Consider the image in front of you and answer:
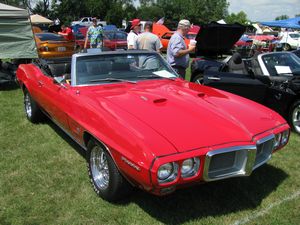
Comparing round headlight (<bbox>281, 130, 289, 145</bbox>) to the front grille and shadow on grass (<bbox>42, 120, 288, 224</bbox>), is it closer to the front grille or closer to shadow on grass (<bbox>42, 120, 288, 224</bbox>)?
the front grille

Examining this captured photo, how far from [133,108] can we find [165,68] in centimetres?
164

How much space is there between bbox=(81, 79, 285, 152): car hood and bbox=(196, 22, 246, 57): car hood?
11.9ft

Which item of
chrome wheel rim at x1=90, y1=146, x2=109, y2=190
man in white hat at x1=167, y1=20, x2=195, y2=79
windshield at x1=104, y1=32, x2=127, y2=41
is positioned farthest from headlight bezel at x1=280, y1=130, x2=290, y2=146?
windshield at x1=104, y1=32, x2=127, y2=41

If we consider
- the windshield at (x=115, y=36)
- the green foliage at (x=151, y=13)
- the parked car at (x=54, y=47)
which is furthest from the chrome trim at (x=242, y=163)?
the green foliage at (x=151, y=13)

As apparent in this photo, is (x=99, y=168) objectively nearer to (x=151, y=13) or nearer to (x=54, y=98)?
(x=54, y=98)

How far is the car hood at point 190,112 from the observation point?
10.2 ft

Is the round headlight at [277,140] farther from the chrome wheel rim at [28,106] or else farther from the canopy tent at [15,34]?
the canopy tent at [15,34]

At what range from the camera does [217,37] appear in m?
8.00

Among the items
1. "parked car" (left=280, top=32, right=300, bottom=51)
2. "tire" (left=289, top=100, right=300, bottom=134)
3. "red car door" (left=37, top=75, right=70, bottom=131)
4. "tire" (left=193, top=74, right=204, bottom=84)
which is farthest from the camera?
→ "parked car" (left=280, top=32, right=300, bottom=51)

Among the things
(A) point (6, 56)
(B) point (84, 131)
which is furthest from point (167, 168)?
(A) point (6, 56)

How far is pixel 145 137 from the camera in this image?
2.98 metres

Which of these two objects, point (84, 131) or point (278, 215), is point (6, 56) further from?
point (278, 215)

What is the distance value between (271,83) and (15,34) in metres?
7.06

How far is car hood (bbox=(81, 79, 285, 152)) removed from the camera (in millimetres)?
3105
